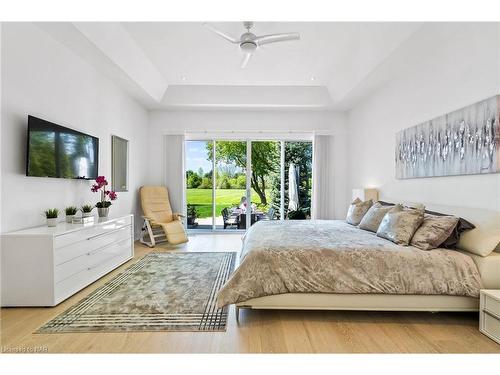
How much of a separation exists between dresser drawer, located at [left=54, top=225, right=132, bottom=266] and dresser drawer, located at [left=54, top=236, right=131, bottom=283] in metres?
0.03

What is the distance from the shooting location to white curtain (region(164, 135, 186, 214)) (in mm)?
5586

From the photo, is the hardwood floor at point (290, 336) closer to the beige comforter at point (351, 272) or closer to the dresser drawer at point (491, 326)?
the dresser drawer at point (491, 326)

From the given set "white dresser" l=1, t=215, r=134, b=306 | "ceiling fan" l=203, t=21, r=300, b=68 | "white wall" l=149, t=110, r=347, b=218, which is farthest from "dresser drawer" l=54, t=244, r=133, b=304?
"ceiling fan" l=203, t=21, r=300, b=68

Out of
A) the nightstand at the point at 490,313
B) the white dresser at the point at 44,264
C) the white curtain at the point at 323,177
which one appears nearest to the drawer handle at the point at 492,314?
the nightstand at the point at 490,313

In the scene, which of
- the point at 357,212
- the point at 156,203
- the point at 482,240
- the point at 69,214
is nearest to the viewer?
the point at 482,240

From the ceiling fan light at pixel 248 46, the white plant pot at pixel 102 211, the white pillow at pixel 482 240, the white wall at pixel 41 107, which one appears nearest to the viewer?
the white pillow at pixel 482 240

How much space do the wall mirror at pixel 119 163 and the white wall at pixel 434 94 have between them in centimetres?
415

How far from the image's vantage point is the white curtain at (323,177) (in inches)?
221

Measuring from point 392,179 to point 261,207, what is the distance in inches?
110

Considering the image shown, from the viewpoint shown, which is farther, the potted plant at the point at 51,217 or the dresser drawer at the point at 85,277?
the potted plant at the point at 51,217

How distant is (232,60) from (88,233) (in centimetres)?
300

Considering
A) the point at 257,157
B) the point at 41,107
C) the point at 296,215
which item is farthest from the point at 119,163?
the point at 296,215

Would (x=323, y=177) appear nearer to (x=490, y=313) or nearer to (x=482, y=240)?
(x=482, y=240)

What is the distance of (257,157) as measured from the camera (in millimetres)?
5910
